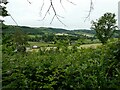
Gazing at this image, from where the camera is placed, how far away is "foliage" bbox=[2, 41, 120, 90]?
661cm

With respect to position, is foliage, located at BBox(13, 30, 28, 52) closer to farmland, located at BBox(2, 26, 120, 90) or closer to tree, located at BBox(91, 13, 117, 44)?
farmland, located at BBox(2, 26, 120, 90)

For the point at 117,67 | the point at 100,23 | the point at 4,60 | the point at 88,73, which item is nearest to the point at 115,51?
the point at 117,67

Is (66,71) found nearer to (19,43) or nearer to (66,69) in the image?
(66,69)

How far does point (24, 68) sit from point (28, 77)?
0.27m

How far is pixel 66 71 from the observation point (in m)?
6.92

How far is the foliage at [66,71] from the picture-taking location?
661cm

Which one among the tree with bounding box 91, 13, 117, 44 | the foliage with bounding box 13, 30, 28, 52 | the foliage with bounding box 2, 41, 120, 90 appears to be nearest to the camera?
the foliage with bounding box 2, 41, 120, 90

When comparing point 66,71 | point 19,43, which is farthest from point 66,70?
point 19,43

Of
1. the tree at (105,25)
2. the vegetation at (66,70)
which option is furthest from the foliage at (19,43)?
the tree at (105,25)

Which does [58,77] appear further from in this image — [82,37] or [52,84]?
[82,37]

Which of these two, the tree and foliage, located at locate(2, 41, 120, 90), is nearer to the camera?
foliage, located at locate(2, 41, 120, 90)

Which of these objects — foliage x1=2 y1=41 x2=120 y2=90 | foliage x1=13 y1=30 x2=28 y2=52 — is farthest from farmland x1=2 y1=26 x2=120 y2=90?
foliage x1=13 y1=30 x2=28 y2=52

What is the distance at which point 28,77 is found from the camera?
7293 millimetres

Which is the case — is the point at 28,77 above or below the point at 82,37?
below
